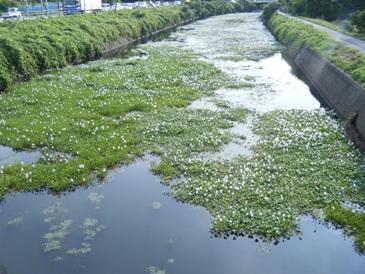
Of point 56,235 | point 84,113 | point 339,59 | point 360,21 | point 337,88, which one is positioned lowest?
point 56,235

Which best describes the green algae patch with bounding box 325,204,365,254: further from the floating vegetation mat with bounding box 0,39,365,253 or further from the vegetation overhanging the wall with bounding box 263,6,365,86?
the vegetation overhanging the wall with bounding box 263,6,365,86

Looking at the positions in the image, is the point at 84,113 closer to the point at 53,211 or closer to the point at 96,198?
the point at 96,198

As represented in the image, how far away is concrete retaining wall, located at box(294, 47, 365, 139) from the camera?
49.8ft

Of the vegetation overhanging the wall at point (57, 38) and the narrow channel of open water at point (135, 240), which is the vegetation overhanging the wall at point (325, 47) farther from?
the vegetation overhanging the wall at point (57, 38)

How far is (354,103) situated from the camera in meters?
16.1

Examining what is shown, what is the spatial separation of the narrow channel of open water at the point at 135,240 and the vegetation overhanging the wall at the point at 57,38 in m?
13.5

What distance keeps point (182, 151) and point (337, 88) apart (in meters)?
11.6

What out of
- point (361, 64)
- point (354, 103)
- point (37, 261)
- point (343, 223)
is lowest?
point (37, 261)

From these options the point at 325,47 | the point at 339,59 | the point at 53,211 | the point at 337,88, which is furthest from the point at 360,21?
the point at 53,211


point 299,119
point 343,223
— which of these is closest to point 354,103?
point 299,119

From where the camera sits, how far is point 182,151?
13.1 m

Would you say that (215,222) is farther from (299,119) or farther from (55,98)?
(55,98)

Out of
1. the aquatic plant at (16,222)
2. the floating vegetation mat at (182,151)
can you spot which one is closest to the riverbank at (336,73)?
the floating vegetation mat at (182,151)

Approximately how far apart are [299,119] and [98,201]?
10530 mm
